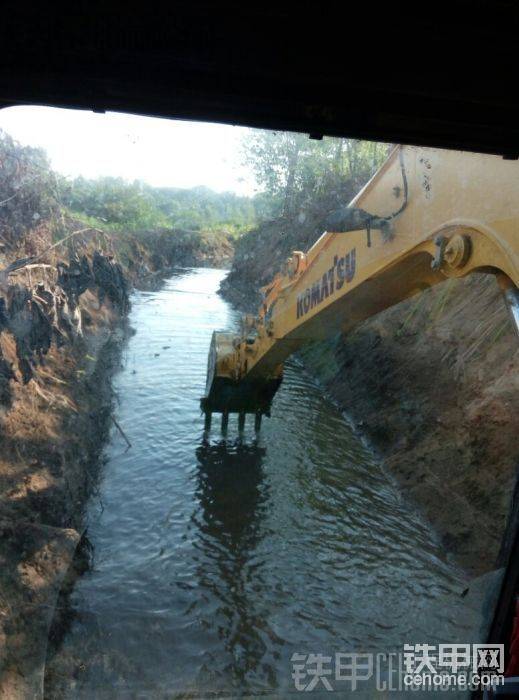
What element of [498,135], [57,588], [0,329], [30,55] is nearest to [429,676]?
[57,588]

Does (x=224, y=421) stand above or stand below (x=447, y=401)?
below

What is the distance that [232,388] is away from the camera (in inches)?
261

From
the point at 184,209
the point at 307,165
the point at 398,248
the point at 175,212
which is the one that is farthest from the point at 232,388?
the point at 184,209

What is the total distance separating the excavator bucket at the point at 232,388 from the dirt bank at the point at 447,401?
1871 mm

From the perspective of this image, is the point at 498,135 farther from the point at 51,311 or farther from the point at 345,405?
the point at 345,405

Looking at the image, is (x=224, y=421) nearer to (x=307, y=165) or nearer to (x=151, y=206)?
(x=307, y=165)

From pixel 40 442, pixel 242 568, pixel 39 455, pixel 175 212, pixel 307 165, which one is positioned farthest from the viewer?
pixel 175 212

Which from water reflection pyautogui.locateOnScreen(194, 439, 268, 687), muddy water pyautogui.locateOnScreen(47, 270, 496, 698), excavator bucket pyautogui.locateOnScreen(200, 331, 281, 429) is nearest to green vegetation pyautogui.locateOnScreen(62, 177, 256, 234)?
excavator bucket pyautogui.locateOnScreen(200, 331, 281, 429)

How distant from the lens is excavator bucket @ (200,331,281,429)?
649cm

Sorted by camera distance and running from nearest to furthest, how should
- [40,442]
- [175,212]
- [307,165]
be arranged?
[40,442], [307,165], [175,212]

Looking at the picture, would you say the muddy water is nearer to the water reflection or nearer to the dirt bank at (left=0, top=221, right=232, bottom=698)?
the water reflection

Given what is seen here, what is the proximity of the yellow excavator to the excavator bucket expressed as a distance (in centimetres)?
30

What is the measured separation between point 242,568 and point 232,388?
241cm

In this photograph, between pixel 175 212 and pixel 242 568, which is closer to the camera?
pixel 242 568
